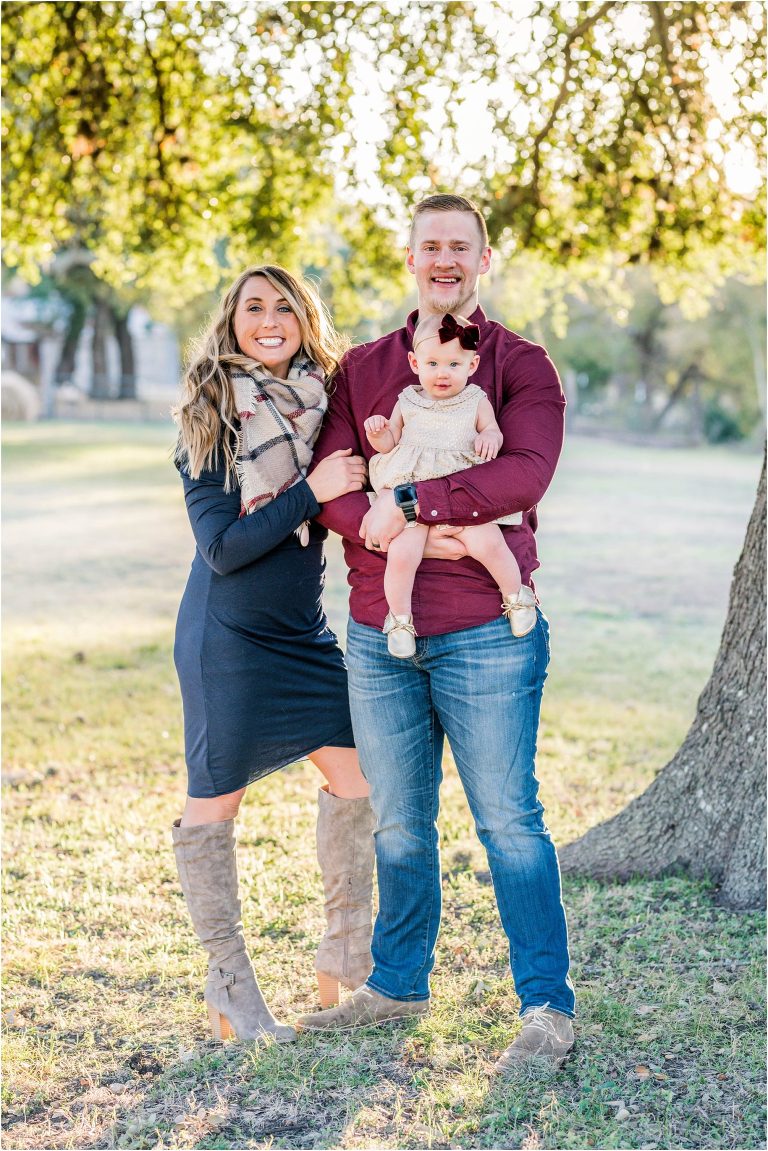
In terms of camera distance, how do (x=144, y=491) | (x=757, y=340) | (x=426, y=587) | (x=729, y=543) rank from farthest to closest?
(x=757, y=340)
(x=144, y=491)
(x=729, y=543)
(x=426, y=587)

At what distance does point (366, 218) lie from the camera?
7512mm

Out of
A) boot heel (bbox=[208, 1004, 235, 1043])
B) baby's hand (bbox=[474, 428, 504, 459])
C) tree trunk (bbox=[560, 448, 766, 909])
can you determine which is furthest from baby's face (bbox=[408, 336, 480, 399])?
boot heel (bbox=[208, 1004, 235, 1043])

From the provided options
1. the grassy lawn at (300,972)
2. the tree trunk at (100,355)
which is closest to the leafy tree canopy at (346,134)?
the grassy lawn at (300,972)

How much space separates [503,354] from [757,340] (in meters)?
40.8

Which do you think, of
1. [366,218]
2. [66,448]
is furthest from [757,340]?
[366,218]

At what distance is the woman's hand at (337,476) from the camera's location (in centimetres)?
322

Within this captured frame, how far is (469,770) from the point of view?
10.6ft

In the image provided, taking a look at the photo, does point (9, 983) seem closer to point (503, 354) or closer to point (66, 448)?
point (503, 354)

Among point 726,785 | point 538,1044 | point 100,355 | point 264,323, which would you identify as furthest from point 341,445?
point 100,355

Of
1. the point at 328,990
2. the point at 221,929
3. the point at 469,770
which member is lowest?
the point at 328,990

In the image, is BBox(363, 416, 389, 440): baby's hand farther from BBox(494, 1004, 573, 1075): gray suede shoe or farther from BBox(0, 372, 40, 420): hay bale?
BBox(0, 372, 40, 420): hay bale

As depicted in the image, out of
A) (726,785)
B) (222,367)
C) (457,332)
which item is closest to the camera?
(457,332)

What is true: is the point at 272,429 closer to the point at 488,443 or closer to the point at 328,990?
the point at 488,443

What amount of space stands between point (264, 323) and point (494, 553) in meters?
0.99
